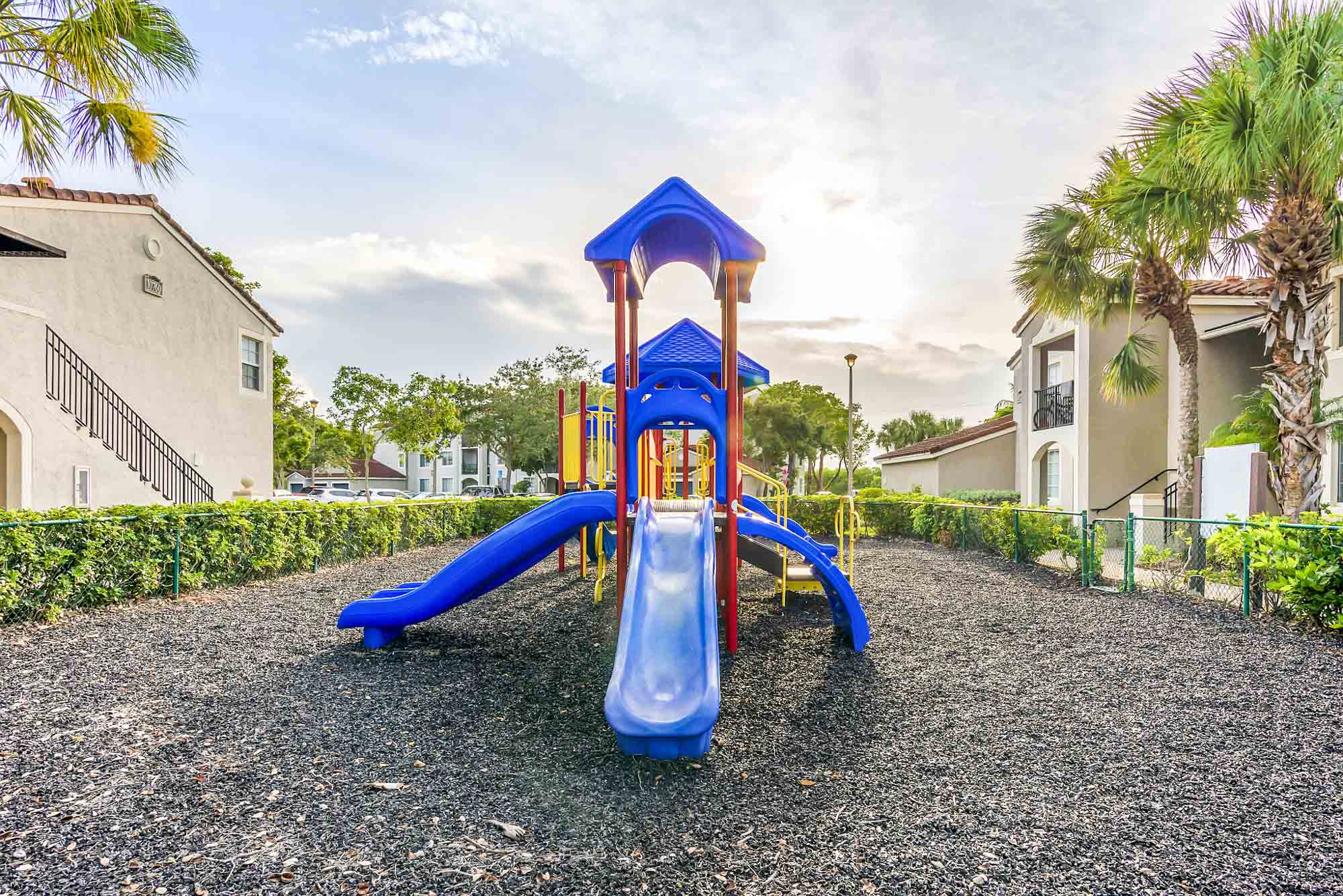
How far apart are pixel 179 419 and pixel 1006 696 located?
1556 centimetres

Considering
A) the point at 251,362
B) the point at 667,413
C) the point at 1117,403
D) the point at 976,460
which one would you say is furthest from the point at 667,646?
the point at 976,460

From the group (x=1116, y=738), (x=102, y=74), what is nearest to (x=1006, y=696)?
(x=1116, y=738)

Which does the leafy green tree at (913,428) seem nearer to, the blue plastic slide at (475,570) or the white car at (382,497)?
the white car at (382,497)

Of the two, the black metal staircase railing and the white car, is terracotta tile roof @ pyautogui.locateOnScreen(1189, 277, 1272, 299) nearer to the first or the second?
the white car

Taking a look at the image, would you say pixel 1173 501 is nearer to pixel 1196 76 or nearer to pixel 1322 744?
pixel 1196 76

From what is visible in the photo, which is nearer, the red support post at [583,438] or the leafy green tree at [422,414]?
the red support post at [583,438]

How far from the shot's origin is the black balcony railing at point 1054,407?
18078 mm


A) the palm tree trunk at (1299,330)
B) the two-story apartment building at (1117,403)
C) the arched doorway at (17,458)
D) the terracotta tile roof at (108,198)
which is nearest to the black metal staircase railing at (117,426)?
the arched doorway at (17,458)

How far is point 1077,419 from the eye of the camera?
1686cm

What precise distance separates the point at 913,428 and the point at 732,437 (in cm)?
6029

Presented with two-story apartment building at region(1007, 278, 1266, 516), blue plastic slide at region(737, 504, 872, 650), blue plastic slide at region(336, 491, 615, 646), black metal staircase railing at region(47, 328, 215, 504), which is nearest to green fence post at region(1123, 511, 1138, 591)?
blue plastic slide at region(737, 504, 872, 650)

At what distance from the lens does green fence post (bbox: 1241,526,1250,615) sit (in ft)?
25.8

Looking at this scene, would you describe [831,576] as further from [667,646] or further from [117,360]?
[117,360]

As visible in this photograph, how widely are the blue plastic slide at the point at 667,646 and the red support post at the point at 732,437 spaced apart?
0.34m
